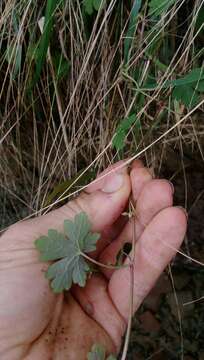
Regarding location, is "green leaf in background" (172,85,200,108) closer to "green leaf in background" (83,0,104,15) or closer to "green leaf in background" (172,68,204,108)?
"green leaf in background" (172,68,204,108)

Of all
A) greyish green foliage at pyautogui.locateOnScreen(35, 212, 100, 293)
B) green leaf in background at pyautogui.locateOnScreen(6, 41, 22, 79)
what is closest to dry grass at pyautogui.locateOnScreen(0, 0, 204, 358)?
green leaf in background at pyautogui.locateOnScreen(6, 41, 22, 79)

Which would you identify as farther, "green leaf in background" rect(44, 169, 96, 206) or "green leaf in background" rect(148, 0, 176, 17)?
"green leaf in background" rect(44, 169, 96, 206)

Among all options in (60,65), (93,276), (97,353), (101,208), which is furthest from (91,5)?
(97,353)

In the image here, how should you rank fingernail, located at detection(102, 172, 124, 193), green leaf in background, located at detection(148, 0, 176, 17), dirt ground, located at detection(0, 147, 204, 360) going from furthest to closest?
dirt ground, located at detection(0, 147, 204, 360) → fingernail, located at detection(102, 172, 124, 193) → green leaf in background, located at detection(148, 0, 176, 17)

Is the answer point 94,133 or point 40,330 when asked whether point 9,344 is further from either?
point 94,133

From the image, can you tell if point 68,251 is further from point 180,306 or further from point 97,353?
point 180,306
